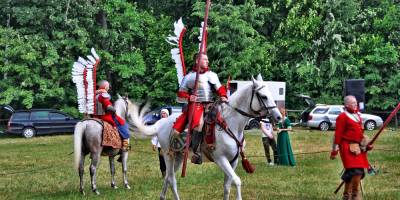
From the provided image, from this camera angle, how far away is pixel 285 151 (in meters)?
15.9

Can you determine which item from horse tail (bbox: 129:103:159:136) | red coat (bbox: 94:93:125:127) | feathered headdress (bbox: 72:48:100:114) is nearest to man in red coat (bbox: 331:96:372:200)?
horse tail (bbox: 129:103:159:136)

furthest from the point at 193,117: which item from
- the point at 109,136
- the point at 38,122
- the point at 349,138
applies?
the point at 38,122

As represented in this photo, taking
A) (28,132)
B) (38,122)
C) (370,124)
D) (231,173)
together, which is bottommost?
(28,132)

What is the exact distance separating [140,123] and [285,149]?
6.05 meters

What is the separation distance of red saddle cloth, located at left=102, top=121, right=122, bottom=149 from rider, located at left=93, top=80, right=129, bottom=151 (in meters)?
0.14

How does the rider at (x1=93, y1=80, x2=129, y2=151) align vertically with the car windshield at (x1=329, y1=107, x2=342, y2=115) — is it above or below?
above

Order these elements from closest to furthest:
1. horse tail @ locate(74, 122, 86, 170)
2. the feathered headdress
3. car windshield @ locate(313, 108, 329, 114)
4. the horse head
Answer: the horse head < horse tail @ locate(74, 122, 86, 170) < the feathered headdress < car windshield @ locate(313, 108, 329, 114)

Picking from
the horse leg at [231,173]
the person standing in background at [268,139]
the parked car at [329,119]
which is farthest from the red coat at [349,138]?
the parked car at [329,119]

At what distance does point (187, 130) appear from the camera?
949 cm

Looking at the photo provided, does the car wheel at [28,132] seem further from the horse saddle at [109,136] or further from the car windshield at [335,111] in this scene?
the horse saddle at [109,136]

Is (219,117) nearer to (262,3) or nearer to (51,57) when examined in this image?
(51,57)

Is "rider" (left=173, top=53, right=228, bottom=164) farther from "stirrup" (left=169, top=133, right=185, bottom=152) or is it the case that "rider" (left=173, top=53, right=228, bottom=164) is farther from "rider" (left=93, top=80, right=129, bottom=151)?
"rider" (left=93, top=80, right=129, bottom=151)

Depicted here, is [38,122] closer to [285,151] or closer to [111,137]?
[285,151]

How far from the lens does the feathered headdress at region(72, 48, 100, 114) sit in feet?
39.7
